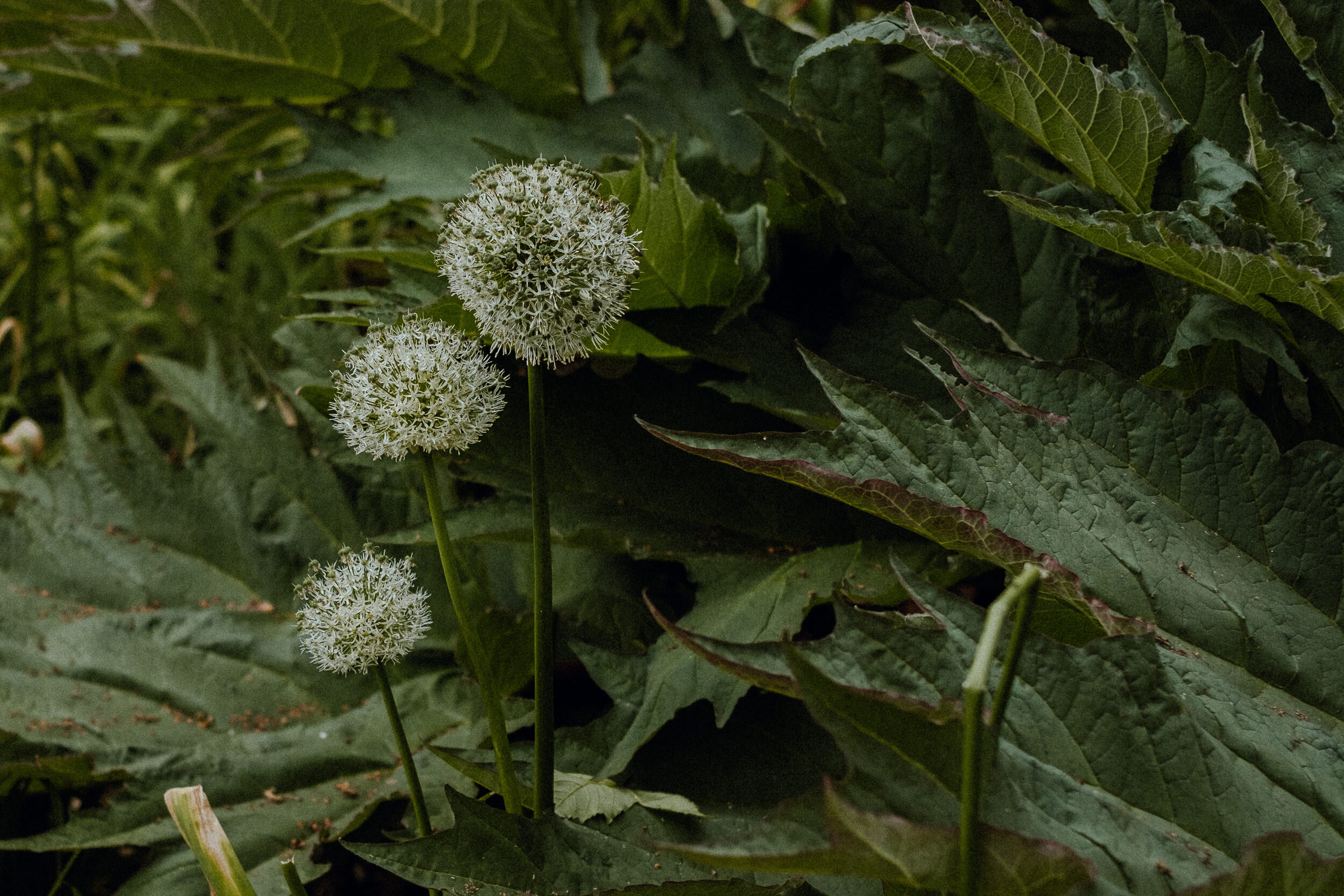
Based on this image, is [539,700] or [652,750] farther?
[652,750]

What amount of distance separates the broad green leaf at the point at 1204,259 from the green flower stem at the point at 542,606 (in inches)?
15.5

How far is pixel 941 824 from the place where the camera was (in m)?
0.52

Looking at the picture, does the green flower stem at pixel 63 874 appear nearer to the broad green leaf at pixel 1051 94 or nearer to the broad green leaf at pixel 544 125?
the broad green leaf at pixel 544 125

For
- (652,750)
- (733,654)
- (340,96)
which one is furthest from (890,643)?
(340,96)

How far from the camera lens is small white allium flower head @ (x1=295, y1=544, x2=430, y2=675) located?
2.22ft

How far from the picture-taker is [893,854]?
1.58 ft

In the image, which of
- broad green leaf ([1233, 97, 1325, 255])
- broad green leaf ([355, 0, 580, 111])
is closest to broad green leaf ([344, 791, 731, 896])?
broad green leaf ([1233, 97, 1325, 255])

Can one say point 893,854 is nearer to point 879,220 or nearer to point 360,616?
point 360,616

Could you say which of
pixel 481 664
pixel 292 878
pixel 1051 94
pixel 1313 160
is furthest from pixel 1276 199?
pixel 292 878

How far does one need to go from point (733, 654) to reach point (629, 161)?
68 centimetres

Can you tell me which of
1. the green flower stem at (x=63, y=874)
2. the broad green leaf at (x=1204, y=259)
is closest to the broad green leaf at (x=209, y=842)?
the green flower stem at (x=63, y=874)

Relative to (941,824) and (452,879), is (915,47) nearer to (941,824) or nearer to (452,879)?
(941,824)

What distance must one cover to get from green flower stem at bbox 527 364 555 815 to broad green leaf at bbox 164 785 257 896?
205mm

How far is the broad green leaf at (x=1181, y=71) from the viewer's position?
845 millimetres
